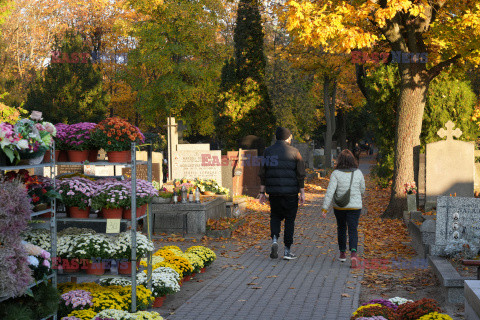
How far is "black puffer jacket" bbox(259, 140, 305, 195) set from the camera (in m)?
9.90

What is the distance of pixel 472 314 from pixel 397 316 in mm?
668

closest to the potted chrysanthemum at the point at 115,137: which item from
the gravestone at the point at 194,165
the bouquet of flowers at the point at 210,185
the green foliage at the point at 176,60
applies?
the bouquet of flowers at the point at 210,185

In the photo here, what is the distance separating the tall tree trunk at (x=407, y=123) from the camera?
50.5ft

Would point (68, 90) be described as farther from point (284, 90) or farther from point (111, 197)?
point (111, 197)

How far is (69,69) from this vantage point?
35.1 m

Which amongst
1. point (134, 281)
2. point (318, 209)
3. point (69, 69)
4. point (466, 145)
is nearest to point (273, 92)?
point (69, 69)

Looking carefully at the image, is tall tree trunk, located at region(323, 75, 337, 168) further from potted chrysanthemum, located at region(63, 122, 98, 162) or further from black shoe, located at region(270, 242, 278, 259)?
potted chrysanthemum, located at region(63, 122, 98, 162)

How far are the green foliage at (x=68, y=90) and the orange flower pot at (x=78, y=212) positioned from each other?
1120 inches

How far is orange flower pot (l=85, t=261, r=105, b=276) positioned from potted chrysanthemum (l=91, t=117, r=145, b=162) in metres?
1.10

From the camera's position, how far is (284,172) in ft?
32.5

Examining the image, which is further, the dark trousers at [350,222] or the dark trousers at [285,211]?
the dark trousers at [285,211]

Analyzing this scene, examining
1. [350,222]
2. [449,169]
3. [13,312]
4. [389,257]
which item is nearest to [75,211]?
[13,312]

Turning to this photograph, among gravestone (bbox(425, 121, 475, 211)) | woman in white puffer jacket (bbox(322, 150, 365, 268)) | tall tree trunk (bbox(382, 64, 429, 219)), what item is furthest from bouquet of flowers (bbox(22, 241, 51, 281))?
tall tree trunk (bbox(382, 64, 429, 219))

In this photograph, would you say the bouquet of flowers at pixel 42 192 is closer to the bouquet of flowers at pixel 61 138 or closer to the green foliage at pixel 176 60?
the bouquet of flowers at pixel 61 138
